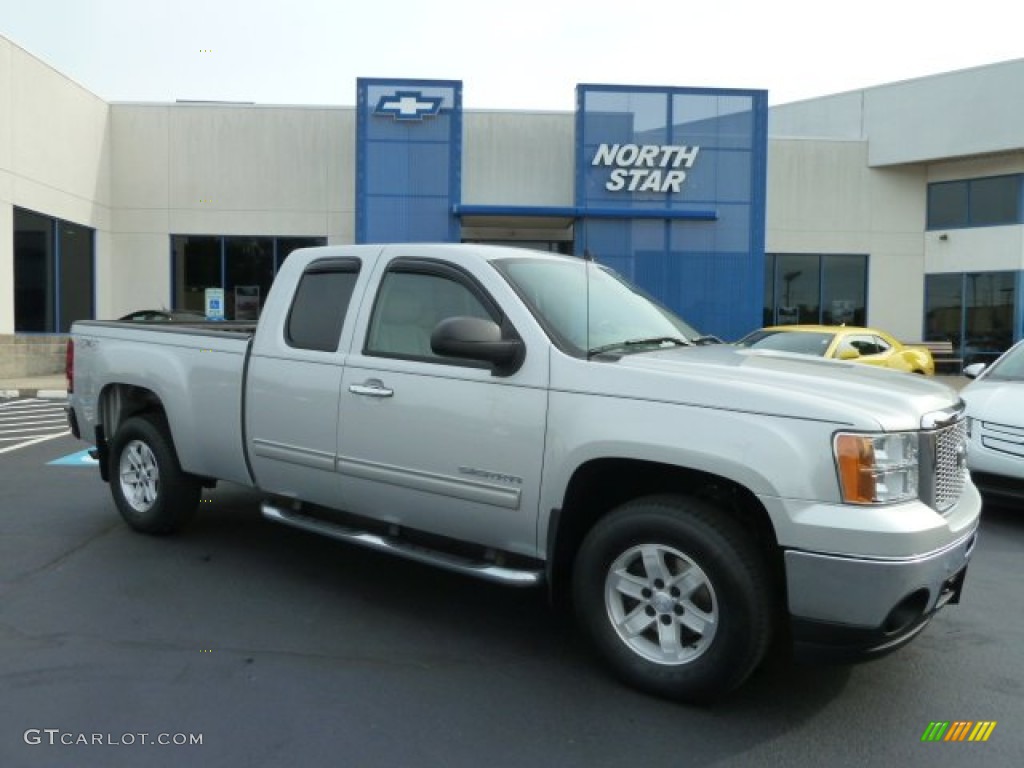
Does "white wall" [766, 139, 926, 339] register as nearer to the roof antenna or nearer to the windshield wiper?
the roof antenna

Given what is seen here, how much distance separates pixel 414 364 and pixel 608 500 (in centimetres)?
117

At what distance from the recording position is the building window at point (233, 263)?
22.9 meters

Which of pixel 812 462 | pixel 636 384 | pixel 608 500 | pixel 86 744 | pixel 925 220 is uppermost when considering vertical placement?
pixel 925 220

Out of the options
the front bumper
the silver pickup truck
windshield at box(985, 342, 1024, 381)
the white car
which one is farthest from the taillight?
windshield at box(985, 342, 1024, 381)

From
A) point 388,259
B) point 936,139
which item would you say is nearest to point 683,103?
point 936,139

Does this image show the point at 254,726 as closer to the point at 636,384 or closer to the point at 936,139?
the point at 636,384

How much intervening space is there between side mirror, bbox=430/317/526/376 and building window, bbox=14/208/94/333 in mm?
19255

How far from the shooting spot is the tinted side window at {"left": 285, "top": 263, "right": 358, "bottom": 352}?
463 centimetres

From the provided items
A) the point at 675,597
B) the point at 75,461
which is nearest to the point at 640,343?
the point at 675,597

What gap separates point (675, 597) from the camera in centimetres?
342

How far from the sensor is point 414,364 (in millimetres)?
4164

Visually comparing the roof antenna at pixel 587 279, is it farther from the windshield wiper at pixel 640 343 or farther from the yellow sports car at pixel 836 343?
the yellow sports car at pixel 836 343

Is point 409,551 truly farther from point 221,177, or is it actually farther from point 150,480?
point 221,177

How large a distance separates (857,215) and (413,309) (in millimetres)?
23338
